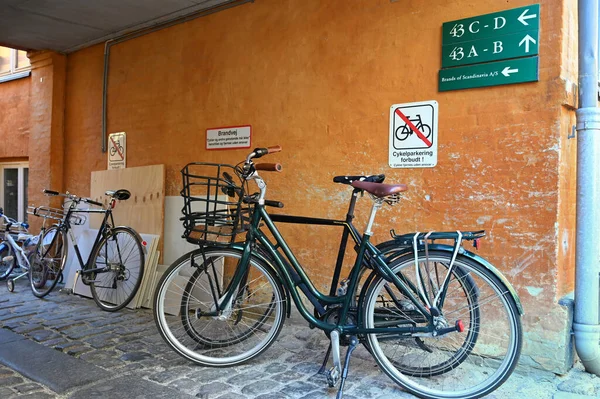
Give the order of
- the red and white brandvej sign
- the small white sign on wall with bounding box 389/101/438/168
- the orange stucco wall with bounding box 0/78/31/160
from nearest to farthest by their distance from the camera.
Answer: the small white sign on wall with bounding box 389/101/438/168, the red and white brandvej sign, the orange stucco wall with bounding box 0/78/31/160

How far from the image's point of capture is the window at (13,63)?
7599 mm

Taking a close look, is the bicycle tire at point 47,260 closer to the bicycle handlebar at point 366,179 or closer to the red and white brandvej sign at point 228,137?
the red and white brandvej sign at point 228,137

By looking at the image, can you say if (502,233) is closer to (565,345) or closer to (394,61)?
(565,345)

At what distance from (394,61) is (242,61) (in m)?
1.68

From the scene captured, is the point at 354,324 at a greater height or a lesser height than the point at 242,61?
lesser

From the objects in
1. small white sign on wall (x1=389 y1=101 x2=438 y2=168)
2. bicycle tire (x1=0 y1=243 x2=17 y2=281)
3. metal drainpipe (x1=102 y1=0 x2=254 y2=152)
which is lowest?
bicycle tire (x1=0 y1=243 x2=17 y2=281)

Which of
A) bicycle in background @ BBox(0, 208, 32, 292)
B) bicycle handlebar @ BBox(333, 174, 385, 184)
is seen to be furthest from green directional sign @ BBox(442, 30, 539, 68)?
bicycle in background @ BBox(0, 208, 32, 292)

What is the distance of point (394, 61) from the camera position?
371cm

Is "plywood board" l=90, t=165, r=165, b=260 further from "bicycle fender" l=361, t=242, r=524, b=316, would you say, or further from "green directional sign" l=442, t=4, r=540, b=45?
"green directional sign" l=442, t=4, r=540, b=45

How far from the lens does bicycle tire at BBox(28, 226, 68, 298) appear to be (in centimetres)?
552

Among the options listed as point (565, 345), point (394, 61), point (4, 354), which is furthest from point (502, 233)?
point (4, 354)

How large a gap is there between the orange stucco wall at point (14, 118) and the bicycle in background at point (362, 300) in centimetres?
544

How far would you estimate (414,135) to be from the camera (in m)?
3.62

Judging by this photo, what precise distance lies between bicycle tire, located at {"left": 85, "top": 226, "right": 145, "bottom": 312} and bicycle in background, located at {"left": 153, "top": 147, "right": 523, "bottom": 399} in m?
1.55
